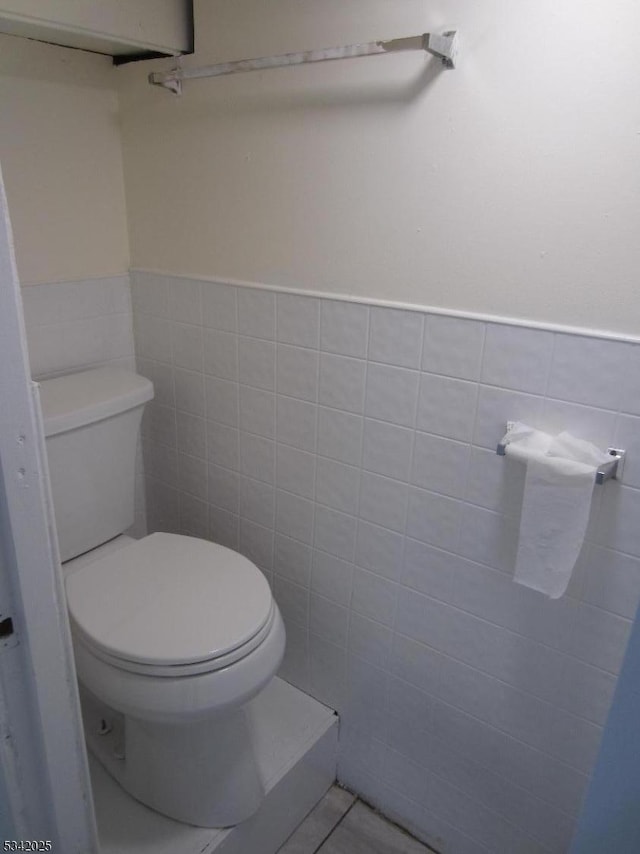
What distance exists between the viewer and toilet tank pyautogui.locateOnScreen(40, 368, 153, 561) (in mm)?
1386

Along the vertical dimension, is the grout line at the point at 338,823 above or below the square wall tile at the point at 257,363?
below

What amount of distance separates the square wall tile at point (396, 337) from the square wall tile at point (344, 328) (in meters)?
0.02

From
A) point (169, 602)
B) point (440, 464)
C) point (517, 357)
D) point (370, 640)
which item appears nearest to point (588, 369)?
point (517, 357)

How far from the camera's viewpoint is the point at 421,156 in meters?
1.11

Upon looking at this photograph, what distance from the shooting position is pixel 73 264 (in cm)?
157

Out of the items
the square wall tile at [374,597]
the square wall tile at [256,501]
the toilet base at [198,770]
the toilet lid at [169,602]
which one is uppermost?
the square wall tile at [256,501]

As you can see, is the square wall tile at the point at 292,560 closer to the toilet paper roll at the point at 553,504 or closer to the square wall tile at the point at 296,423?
the square wall tile at the point at 296,423

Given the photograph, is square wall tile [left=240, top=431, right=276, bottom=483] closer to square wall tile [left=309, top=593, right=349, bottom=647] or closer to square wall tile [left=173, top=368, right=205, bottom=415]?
square wall tile [left=173, top=368, right=205, bottom=415]

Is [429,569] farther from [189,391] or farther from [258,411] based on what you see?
[189,391]

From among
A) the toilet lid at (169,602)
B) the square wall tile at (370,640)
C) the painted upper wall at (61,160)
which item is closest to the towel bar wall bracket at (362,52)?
the painted upper wall at (61,160)

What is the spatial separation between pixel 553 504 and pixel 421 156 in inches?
25.5

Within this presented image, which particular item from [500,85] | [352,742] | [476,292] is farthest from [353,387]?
[352,742]

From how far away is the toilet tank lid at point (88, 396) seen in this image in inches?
53.4

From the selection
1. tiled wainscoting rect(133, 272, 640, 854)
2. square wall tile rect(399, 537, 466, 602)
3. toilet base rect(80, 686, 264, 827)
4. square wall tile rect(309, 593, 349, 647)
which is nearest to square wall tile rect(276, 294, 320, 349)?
tiled wainscoting rect(133, 272, 640, 854)
